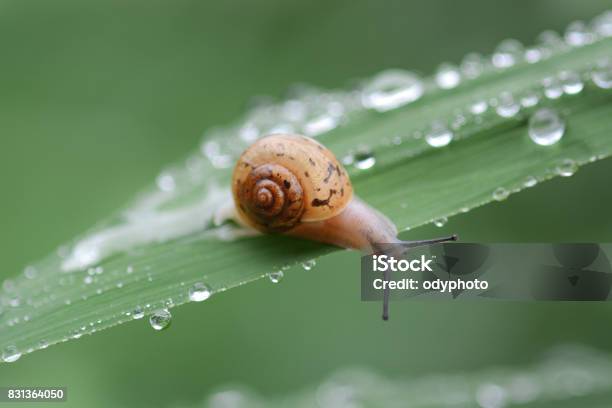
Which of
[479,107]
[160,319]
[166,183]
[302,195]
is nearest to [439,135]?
[479,107]

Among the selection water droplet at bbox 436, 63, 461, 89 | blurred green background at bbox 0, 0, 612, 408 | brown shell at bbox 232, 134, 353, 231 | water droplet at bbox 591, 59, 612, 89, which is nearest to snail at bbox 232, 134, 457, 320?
brown shell at bbox 232, 134, 353, 231

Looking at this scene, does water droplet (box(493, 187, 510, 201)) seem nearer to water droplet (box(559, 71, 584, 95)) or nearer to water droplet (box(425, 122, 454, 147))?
water droplet (box(425, 122, 454, 147))

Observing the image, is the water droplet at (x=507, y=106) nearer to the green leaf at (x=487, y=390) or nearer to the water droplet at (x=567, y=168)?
the water droplet at (x=567, y=168)

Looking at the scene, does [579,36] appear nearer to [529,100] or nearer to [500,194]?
[529,100]

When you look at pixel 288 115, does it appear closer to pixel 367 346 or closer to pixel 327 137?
pixel 327 137

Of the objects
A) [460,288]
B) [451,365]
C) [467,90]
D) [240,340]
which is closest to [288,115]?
[467,90]

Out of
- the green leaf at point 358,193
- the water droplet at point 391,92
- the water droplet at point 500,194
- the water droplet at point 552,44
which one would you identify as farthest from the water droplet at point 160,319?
the water droplet at point 552,44

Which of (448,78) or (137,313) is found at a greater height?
(448,78)

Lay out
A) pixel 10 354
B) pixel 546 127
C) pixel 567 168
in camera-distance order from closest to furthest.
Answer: pixel 10 354 < pixel 567 168 < pixel 546 127
